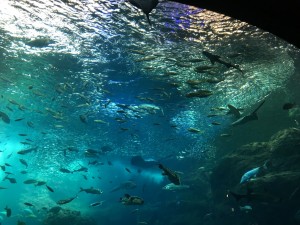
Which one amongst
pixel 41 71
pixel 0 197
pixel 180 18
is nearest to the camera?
pixel 180 18

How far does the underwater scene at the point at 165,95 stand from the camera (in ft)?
35.8

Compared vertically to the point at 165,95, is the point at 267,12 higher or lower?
higher

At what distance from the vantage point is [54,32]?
40.7 feet

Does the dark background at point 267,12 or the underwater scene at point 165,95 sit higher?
the dark background at point 267,12

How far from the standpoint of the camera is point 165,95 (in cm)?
1672

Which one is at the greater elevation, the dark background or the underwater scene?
the dark background

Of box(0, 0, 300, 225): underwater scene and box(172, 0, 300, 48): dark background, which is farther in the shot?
box(0, 0, 300, 225): underwater scene

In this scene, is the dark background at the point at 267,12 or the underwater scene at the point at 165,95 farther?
the underwater scene at the point at 165,95

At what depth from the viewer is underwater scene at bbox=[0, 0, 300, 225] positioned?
10.9m

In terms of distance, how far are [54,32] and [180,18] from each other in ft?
19.4

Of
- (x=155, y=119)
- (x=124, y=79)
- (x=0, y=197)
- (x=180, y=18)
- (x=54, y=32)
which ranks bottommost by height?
(x=0, y=197)

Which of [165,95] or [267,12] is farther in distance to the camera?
[165,95]

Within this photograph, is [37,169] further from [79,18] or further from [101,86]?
[79,18]

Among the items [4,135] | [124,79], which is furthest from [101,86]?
[4,135]
